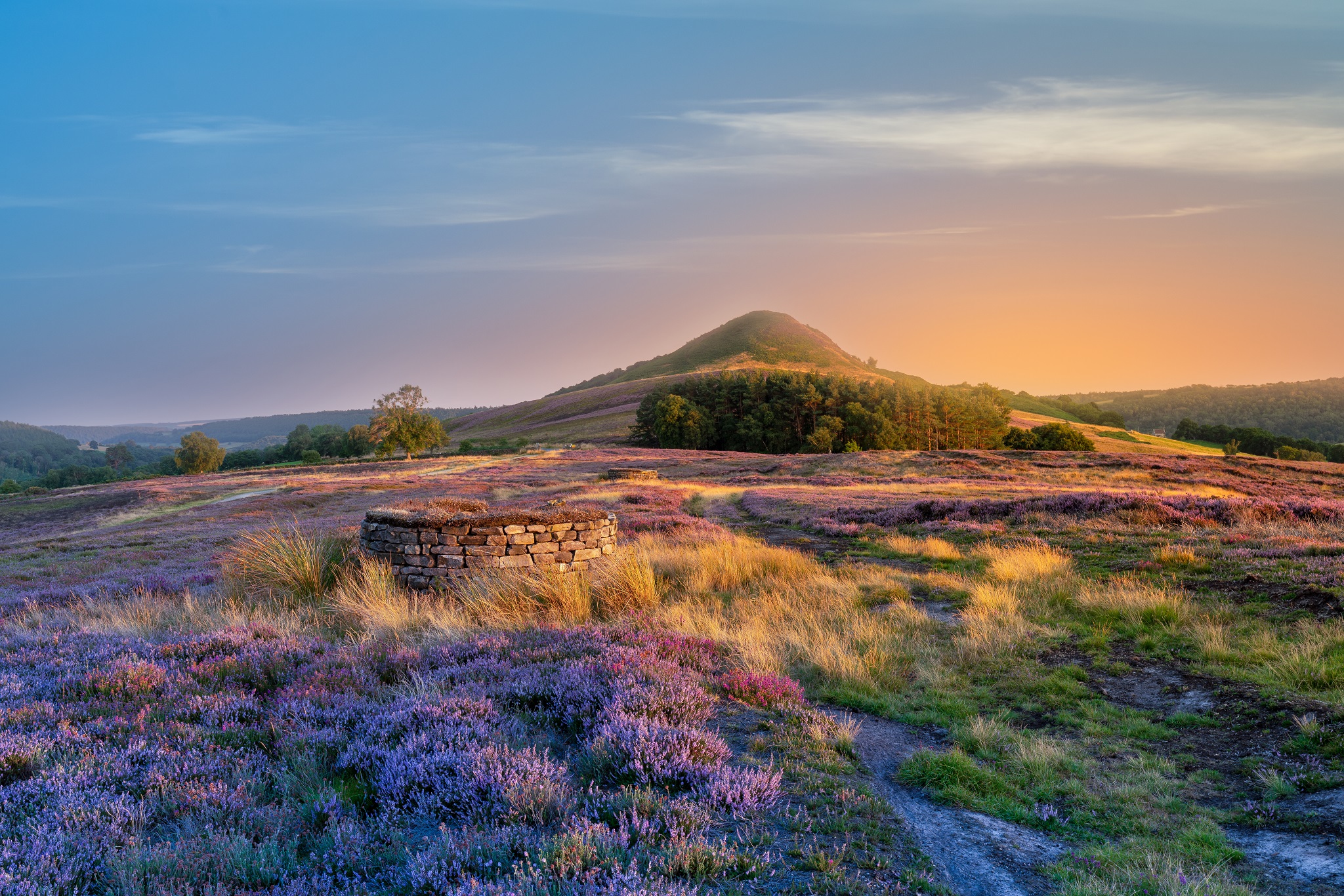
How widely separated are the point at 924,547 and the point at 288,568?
44.2 feet

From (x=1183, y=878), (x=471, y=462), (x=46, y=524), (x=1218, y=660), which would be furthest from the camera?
(x=471, y=462)

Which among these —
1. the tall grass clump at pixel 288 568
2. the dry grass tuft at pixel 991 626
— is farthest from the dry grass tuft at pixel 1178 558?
the tall grass clump at pixel 288 568

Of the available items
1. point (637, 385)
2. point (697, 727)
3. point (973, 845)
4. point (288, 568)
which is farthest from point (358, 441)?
point (973, 845)

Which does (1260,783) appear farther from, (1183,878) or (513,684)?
(513,684)

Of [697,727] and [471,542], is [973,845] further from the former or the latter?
[471,542]

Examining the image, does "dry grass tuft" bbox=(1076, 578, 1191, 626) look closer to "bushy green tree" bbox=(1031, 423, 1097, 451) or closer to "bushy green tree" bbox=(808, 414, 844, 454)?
"bushy green tree" bbox=(808, 414, 844, 454)

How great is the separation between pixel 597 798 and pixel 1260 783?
5.15 metres

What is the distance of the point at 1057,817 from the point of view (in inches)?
186

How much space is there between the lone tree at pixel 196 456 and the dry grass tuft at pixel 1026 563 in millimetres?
106978

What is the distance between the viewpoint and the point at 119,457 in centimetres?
13612

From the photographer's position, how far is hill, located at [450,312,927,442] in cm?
10238

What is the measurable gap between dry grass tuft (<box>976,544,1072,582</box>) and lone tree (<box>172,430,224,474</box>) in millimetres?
106978

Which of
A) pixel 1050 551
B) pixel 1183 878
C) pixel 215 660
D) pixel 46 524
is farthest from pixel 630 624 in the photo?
pixel 46 524

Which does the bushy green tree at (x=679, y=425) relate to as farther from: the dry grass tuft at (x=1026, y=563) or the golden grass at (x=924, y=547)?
the dry grass tuft at (x=1026, y=563)
